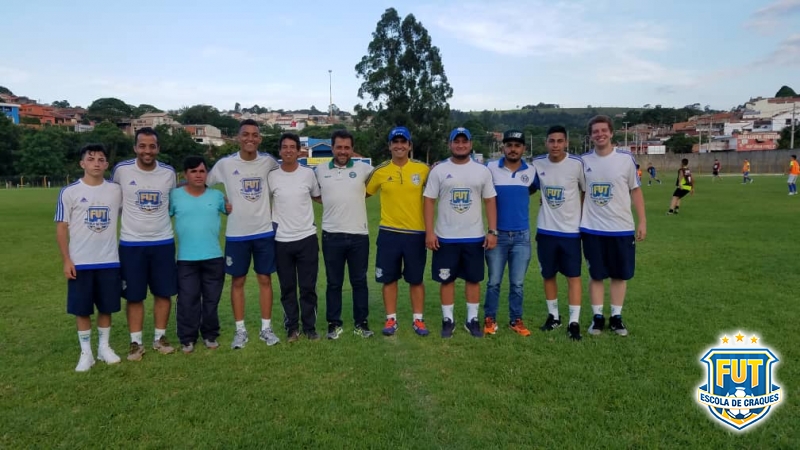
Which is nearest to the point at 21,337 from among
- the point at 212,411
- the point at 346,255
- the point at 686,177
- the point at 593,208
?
the point at 212,411

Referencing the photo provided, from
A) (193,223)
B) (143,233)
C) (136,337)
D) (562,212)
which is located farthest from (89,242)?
(562,212)

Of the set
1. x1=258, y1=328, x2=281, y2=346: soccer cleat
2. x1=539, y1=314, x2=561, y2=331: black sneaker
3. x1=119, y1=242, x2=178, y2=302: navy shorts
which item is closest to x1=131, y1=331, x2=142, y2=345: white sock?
x1=119, y1=242, x2=178, y2=302: navy shorts

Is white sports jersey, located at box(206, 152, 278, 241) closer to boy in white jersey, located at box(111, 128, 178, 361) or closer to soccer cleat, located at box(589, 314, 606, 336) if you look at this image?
boy in white jersey, located at box(111, 128, 178, 361)

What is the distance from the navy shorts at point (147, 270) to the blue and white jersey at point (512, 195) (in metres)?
3.18

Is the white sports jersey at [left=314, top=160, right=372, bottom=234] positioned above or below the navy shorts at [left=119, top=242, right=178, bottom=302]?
above

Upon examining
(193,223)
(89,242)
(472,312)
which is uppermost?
(193,223)

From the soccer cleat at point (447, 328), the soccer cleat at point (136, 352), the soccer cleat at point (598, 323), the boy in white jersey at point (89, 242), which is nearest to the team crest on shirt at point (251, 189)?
the boy in white jersey at point (89, 242)

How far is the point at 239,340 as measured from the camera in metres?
4.98

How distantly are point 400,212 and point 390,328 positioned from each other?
3.93ft

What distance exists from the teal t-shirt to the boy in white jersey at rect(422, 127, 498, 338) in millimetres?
2057

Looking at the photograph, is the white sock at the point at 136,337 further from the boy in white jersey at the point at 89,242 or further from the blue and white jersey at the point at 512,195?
the blue and white jersey at the point at 512,195

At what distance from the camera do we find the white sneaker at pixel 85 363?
4423mm

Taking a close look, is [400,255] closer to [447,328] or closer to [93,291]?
[447,328]

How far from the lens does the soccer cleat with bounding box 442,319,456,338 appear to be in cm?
514
